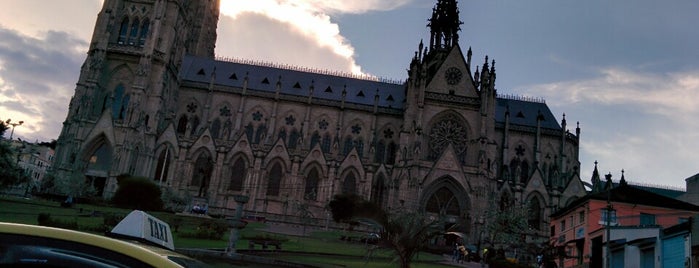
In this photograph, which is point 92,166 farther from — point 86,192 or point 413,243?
point 413,243

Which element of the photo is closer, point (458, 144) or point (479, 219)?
point (479, 219)

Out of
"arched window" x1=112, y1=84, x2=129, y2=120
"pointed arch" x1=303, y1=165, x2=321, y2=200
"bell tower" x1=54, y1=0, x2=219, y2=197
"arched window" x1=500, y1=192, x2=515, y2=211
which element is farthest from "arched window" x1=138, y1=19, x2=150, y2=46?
"arched window" x1=500, y1=192, x2=515, y2=211

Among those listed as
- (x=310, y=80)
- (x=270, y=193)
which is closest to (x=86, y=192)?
(x=270, y=193)

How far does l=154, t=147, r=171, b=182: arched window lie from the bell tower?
1421 mm

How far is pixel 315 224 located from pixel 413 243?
104 ft

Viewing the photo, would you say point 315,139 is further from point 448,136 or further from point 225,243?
point 225,243

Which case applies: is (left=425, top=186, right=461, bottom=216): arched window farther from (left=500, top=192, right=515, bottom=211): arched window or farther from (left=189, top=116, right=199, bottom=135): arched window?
(left=189, top=116, right=199, bottom=135): arched window

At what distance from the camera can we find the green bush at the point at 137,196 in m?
45.2

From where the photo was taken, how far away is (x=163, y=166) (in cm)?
5694

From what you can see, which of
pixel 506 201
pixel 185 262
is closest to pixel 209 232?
pixel 185 262

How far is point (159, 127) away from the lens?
189 feet

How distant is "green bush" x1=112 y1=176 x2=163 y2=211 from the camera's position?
45188 millimetres

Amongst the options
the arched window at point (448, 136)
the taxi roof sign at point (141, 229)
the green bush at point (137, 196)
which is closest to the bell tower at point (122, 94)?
the green bush at point (137, 196)

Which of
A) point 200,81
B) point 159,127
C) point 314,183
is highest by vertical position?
point 200,81
